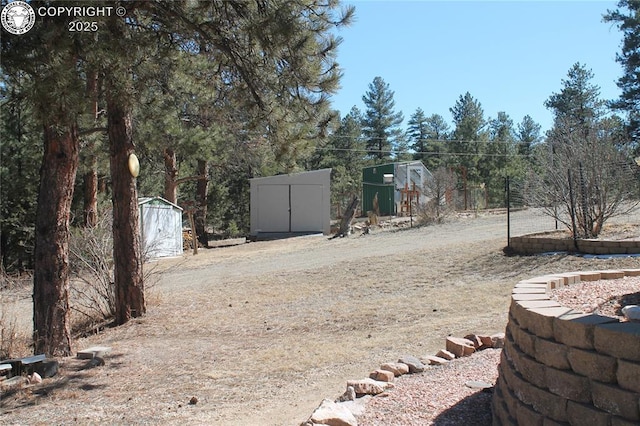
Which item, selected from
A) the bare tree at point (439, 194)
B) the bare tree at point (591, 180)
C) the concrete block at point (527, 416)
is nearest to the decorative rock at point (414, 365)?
the concrete block at point (527, 416)

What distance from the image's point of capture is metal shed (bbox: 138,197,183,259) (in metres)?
17.4

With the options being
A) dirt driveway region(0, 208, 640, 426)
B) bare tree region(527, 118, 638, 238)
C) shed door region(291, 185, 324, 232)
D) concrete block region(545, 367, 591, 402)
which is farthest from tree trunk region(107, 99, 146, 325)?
shed door region(291, 185, 324, 232)

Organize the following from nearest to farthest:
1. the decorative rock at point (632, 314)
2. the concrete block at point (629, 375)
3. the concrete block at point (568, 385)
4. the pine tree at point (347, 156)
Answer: the concrete block at point (629, 375) → the concrete block at point (568, 385) → the decorative rock at point (632, 314) → the pine tree at point (347, 156)

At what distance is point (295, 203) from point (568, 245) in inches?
655

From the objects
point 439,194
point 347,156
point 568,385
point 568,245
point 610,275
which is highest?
point 347,156

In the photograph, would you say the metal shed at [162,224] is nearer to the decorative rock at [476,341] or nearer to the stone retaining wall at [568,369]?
the decorative rock at [476,341]

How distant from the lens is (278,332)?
746cm

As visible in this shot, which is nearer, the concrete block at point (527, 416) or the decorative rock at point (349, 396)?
the concrete block at point (527, 416)

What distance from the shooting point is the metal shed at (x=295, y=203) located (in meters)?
25.9

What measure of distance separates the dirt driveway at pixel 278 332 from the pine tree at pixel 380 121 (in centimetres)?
3477

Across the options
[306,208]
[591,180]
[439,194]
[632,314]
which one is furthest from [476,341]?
[306,208]

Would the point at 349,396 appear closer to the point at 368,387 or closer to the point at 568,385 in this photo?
the point at 368,387

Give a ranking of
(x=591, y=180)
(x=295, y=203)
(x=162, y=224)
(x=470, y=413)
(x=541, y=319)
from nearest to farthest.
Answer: (x=541, y=319) < (x=470, y=413) < (x=591, y=180) < (x=162, y=224) < (x=295, y=203)

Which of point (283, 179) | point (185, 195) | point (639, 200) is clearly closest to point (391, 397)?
point (639, 200)
